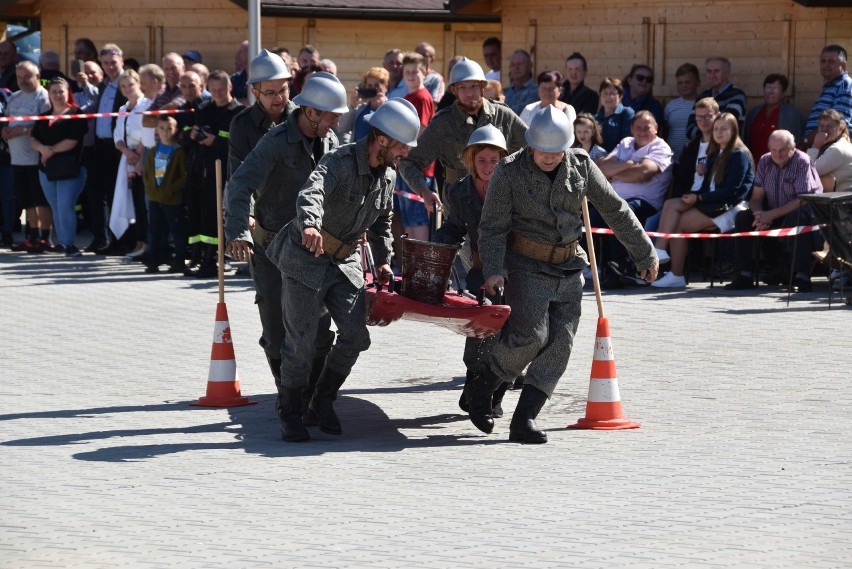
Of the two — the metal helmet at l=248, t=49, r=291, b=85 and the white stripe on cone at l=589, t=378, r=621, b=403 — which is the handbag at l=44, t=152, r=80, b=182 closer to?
the metal helmet at l=248, t=49, r=291, b=85

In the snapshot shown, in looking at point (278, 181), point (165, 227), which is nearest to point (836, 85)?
point (165, 227)

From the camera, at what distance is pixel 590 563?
600 centimetres

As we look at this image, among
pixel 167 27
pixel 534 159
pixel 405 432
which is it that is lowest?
pixel 405 432

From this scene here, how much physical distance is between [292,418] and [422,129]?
707 cm

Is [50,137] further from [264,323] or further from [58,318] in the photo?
[264,323]

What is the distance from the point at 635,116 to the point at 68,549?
10.9 m

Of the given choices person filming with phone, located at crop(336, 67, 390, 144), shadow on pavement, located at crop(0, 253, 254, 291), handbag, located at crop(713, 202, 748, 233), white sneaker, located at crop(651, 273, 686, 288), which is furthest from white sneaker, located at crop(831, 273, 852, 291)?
shadow on pavement, located at crop(0, 253, 254, 291)

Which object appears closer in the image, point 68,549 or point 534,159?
point 68,549

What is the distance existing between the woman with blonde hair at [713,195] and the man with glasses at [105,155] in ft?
22.8

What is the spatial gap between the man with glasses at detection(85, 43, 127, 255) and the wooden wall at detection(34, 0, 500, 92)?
2.75 m

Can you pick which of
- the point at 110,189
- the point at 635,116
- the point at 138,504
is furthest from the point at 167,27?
the point at 138,504

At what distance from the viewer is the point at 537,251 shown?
8727 mm

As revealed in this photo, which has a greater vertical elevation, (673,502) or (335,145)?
(335,145)

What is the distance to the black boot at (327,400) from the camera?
8.91m
